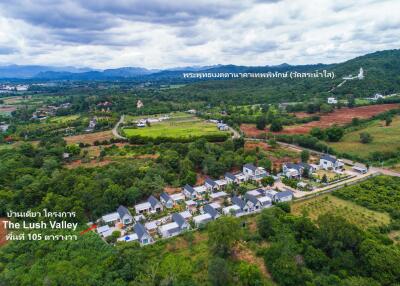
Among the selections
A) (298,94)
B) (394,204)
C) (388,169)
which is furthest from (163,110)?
(394,204)

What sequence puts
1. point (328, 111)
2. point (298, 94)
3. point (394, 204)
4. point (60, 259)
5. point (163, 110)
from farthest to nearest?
point (298, 94) → point (163, 110) → point (328, 111) → point (394, 204) → point (60, 259)

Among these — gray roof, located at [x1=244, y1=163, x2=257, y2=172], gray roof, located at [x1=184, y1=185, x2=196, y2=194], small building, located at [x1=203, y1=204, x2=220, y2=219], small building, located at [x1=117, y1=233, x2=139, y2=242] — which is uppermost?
gray roof, located at [x1=244, y1=163, x2=257, y2=172]

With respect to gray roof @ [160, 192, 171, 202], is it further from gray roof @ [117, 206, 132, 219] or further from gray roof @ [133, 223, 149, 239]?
Answer: gray roof @ [133, 223, 149, 239]

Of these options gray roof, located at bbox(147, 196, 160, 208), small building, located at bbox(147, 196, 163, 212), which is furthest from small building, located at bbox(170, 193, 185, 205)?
gray roof, located at bbox(147, 196, 160, 208)

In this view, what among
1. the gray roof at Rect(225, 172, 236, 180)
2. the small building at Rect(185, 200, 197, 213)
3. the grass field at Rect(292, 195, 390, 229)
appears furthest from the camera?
the gray roof at Rect(225, 172, 236, 180)

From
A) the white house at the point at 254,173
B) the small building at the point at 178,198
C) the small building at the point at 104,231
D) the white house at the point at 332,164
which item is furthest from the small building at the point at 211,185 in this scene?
the white house at the point at 332,164

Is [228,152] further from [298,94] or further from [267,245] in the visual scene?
[298,94]
